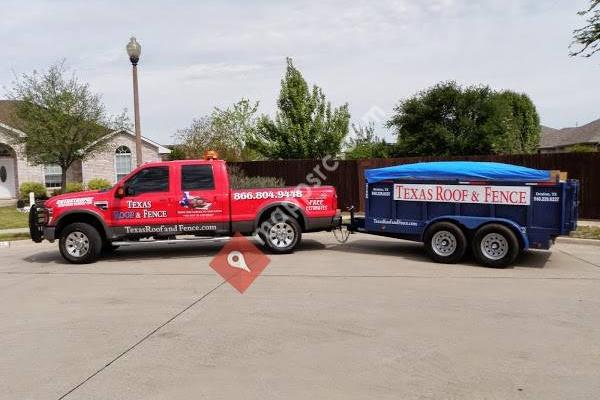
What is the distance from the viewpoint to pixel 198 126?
32594mm

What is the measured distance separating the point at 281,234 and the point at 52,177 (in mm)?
22815

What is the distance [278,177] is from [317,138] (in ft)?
21.1

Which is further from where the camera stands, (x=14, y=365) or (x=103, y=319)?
(x=103, y=319)

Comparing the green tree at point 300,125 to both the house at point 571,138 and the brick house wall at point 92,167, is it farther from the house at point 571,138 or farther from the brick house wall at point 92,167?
the house at point 571,138

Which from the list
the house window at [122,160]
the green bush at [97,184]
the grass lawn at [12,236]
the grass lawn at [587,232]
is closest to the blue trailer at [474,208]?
the grass lawn at [587,232]

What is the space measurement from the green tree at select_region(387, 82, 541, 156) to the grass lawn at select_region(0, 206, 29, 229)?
21.9 meters

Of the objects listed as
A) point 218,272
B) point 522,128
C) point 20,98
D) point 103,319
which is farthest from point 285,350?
point 522,128

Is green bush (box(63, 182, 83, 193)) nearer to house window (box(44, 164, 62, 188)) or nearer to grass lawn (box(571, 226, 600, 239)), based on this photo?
house window (box(44, 164, 62, 188))

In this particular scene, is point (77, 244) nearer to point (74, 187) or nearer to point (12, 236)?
point (12, 236)

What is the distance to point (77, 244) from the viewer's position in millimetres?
10492

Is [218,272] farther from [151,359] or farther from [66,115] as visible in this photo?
[66,115]

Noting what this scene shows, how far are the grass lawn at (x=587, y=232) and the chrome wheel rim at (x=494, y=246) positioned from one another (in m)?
4.39

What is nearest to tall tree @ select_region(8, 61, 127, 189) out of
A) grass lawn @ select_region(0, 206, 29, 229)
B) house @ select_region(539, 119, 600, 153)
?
grass lawn @ select_region(0, 206, 29, 229)

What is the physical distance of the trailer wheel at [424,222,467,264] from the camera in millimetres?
9711
